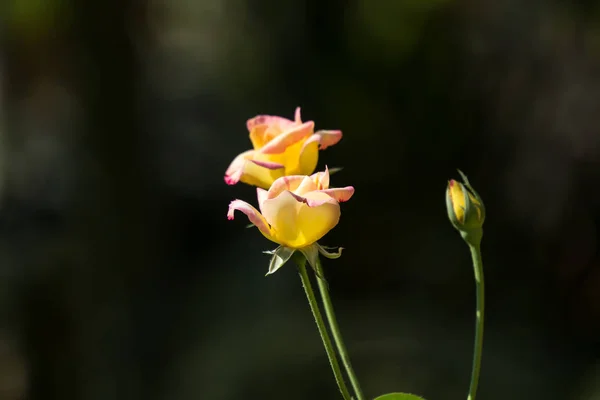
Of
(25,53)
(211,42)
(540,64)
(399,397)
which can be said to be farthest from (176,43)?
(399,397)

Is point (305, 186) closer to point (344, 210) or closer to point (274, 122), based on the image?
point (274, 122)

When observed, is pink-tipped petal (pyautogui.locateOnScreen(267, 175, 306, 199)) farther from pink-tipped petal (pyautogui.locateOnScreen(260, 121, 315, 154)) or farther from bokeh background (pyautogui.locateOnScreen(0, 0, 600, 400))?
bokeh background (pyautogui.locateOnScreen(0, 0, 600, 400))

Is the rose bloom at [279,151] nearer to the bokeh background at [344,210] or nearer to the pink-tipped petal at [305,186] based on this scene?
the pink-tipped petal at [305,186]

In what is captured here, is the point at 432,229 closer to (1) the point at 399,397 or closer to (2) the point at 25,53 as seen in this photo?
(2) the point at 25,53

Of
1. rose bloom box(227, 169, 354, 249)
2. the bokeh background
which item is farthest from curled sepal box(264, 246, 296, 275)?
the bokeh background

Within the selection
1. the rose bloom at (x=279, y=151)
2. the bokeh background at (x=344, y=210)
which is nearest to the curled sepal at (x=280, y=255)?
the rose bloom at (x=279, y=151)
